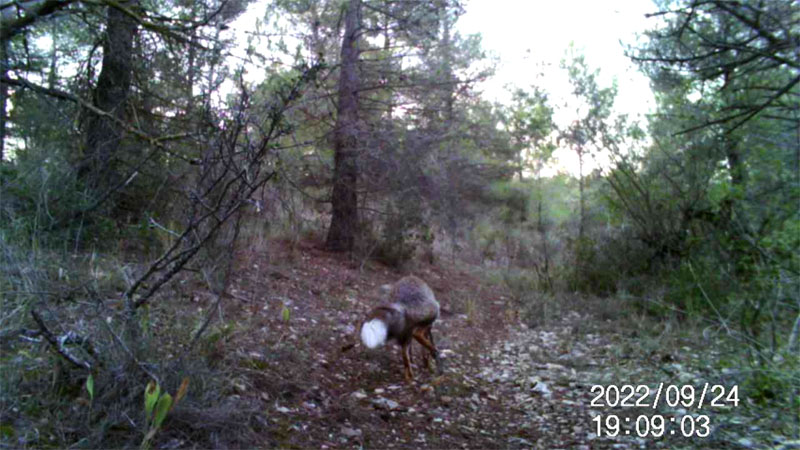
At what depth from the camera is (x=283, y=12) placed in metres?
8.53

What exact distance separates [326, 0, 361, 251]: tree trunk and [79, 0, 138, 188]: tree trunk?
10.4 feet

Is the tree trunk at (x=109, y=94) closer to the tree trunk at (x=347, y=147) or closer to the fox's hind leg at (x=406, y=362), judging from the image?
the tree trunk at (x=347, y=147)

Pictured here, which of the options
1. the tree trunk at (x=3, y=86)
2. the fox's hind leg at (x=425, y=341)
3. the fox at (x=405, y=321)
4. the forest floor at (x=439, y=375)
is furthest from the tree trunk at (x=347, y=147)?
the tree trunk at (x=3, y=86)

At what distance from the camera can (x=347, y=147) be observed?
33.9 ft

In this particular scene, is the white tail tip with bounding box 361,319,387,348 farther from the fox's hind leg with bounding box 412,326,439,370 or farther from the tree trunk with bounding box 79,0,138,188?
the tree trunk with bounding box 79,0,138,188

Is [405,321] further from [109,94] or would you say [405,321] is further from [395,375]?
[109,94]

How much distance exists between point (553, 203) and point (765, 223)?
1344 cm

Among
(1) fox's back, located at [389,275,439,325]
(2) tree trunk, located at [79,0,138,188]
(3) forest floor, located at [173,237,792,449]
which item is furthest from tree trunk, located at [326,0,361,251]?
(1) fox's back, located at [389,275,439,325]

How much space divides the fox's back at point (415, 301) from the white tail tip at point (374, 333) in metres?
0.46

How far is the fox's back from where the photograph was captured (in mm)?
6223

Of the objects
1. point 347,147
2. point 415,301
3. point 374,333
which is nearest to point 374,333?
point 374,333

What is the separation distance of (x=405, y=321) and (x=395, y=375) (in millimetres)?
644

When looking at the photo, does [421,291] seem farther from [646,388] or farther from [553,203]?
[553,203]

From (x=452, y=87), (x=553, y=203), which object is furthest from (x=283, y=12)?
(x=553, y=203)
